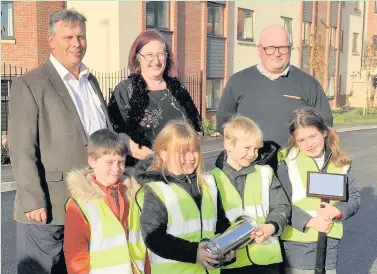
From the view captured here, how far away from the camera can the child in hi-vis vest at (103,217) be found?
298 centimetres

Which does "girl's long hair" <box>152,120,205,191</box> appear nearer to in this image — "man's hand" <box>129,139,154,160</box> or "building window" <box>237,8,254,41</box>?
"man's hand" <box>129,139,154,160</box>

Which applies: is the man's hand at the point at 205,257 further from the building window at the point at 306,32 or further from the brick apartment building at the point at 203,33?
the building window at the point at 306,32

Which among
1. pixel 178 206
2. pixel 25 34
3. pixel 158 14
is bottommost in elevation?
pixel 178 206

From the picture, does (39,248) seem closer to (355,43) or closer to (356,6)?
(355,43)

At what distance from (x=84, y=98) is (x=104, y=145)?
52 cm

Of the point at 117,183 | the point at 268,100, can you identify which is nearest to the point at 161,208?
the point at 117,183

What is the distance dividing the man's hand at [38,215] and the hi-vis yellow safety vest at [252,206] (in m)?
1.11

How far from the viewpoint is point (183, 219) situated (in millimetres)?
2922

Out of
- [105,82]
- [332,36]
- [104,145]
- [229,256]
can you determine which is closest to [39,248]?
[104,145]

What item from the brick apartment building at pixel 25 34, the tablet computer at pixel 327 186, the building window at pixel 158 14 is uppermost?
the building window at pixel 158 14

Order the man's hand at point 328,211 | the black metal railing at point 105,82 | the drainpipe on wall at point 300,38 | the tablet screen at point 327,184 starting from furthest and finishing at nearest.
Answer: the drainpipe on wall at point 300,38
the black metal railing at point 105,82
the man's hand at point 328,211
the tablet screen at point 327,184

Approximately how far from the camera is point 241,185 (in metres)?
Answer: 3.22

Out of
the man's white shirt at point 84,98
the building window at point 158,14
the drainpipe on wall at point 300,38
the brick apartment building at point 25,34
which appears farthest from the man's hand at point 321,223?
the drainpipe on wall at point 300,38

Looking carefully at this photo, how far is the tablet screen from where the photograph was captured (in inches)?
123
